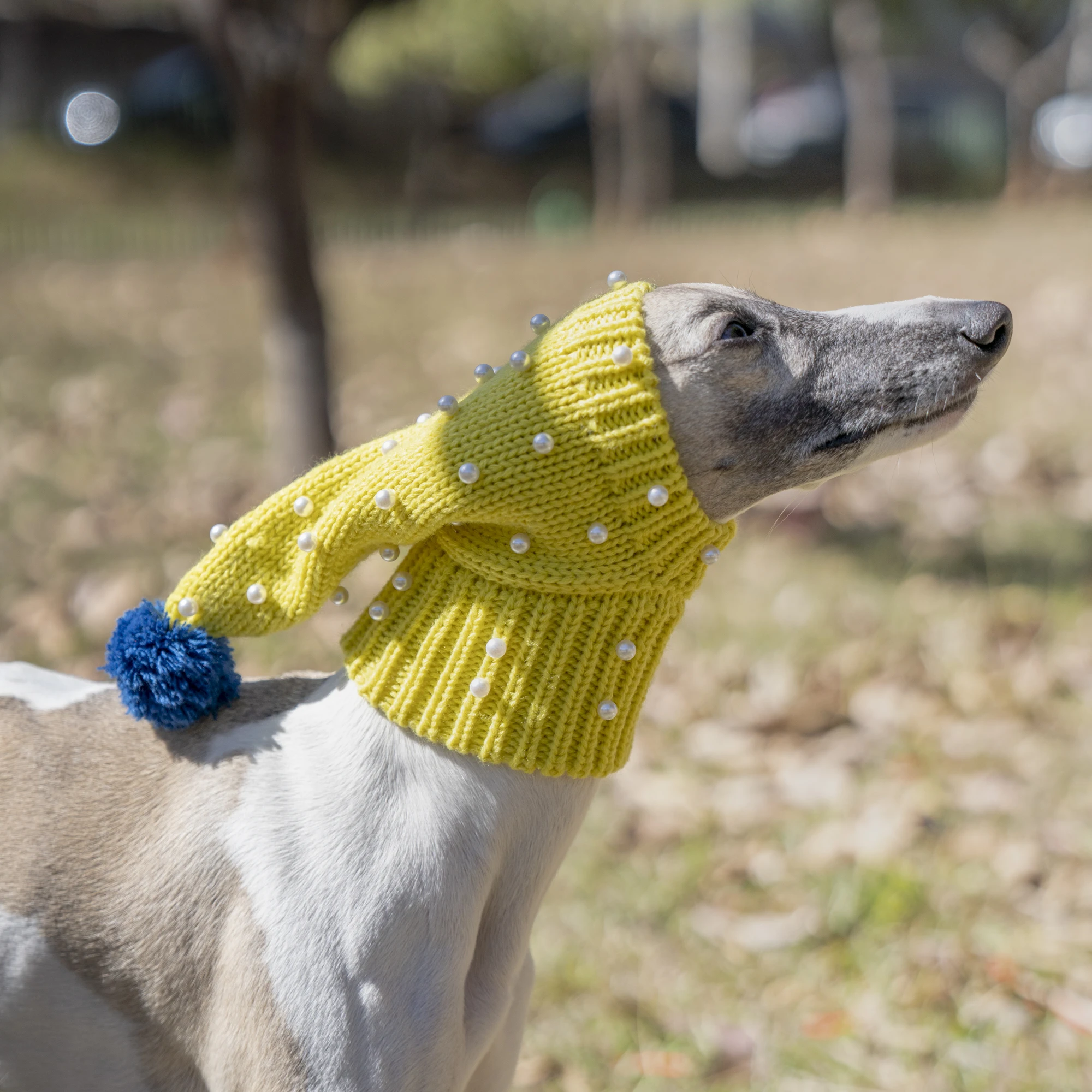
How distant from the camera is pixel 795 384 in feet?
6.01

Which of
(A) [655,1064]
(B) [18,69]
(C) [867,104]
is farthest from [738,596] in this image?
(B) [18,69]

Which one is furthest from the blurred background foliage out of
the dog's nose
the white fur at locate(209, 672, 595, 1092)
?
the dog's nose

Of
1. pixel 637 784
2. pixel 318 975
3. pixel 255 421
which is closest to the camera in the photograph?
pixel 318 975

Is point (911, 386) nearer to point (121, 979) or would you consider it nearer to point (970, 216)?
point (121, 979)

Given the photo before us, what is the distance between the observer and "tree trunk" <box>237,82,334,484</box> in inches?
184

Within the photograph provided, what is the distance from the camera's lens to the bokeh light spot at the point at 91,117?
19.9m

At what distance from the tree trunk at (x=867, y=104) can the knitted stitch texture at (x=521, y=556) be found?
56.9 ft

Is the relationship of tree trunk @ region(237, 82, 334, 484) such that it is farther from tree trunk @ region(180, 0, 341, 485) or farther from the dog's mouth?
the dog's mouth

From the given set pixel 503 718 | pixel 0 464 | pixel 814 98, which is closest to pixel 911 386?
pixel 503 718

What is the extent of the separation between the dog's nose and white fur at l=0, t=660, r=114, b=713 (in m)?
1.49

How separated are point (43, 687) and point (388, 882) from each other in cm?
78

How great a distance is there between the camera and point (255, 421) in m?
6.46

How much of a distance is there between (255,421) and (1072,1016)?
4886 mm

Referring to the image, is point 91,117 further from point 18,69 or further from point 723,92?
point 723,92
